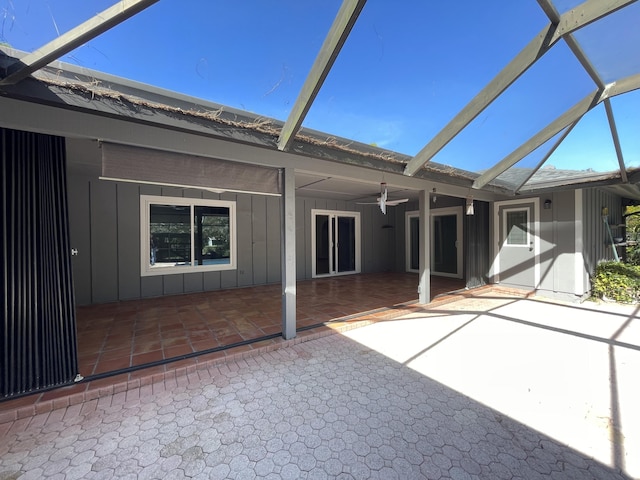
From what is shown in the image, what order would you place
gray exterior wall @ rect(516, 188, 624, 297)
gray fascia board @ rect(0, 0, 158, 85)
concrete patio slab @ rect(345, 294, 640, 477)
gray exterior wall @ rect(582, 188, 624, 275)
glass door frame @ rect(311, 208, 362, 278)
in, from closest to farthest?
gray fascia board @ rect(0, 0, 158, 85), concrete patio slab @ rect(345, 294, 640, 477), gray exterior wall @ rect(516, 188, 624, 297), gray exterior wall @ rect(582, 188, 624, 275), glass door frame @ rect(311, 208, 362, 278)

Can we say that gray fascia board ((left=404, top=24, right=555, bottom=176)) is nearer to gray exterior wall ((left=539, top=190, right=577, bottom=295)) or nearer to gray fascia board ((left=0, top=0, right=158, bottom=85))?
gray fascia board ((left=0, top=0, right=158, bottom=85))

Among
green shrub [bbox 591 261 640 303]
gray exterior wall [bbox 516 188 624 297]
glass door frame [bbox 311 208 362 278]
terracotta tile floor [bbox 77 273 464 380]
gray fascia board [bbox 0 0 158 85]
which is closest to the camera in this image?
gray fascia board [bbox 0 0 158 85]

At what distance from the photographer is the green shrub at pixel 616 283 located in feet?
17.5

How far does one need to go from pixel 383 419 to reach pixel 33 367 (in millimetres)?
2825

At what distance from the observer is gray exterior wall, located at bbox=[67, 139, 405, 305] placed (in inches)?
193

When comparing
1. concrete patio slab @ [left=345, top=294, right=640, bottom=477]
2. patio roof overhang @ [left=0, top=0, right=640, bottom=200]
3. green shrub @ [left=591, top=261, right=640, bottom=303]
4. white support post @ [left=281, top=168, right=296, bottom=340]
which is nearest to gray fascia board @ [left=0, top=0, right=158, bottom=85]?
patio roof overhang @ [left=0, top=0, right=640, bottom=200]

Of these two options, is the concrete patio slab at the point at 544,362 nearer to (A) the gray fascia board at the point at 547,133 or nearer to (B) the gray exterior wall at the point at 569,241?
(B) the gray exterior wall at the point at 569,241

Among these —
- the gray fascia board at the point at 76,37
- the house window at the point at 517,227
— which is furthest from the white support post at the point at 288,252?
the house window at the point at 517,227

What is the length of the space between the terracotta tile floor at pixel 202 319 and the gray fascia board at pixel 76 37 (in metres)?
2.46

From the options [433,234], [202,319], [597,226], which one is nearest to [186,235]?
[202,319]

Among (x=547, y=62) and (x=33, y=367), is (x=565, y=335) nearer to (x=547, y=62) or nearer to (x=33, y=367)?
(x=547, y=62)

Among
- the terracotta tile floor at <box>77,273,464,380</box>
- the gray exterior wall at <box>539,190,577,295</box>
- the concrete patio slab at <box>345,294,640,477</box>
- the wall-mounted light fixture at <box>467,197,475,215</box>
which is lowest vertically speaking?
the concrete patio slab at <box>345,294,640,477</box>

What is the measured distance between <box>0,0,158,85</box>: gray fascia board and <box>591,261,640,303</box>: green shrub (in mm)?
8235

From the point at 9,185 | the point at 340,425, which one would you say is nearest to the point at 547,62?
the point at 340,425
